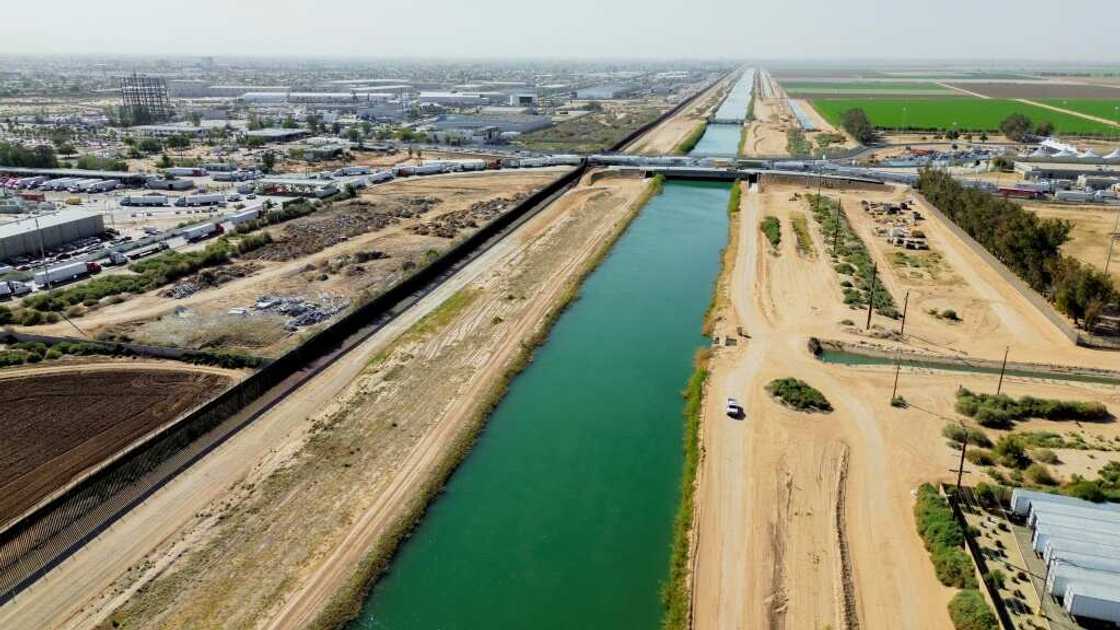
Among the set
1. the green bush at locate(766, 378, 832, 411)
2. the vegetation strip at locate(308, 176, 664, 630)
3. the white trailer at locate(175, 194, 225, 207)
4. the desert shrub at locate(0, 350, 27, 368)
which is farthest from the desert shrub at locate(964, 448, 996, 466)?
the white trailer at locate(175, 194, 225, 207)

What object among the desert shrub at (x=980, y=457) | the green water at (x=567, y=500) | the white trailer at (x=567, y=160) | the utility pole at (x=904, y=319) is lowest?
the green water at (x=567, y=500)

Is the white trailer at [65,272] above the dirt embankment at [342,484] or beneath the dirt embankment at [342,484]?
above

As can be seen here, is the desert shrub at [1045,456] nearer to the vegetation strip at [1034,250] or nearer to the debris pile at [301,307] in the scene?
the vegetation strip at [1034,250]

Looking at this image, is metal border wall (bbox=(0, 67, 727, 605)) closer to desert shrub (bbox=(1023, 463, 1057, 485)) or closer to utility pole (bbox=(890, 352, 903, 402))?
utility pole (bbox=(890, 352, 903, 402))

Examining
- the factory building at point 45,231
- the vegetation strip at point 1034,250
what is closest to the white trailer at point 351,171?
the factory building at point 45,231

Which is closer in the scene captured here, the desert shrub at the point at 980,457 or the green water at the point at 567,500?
the green water at the point at 567,500

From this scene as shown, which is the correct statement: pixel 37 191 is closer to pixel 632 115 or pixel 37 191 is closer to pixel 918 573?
pixel 918 573

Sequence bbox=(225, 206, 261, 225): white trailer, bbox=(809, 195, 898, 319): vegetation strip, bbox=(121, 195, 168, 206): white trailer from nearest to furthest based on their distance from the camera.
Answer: bbox=(809, 195, 898, 319): vegetation strip, bbox=(225, 206, 261, 225): white trailer, bbox=(121, 195, 168, 206): white trailer
